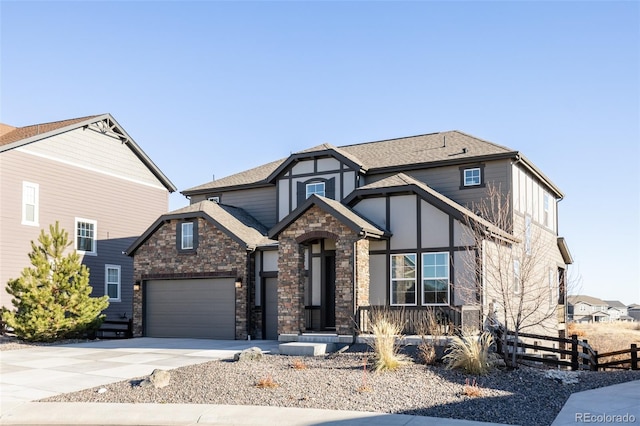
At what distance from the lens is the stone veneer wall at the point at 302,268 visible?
1891cm

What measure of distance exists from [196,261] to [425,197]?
9.39 m

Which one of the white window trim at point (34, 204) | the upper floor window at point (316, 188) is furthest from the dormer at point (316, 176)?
the white window trim at point (34, 204)

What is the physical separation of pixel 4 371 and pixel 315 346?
779cm

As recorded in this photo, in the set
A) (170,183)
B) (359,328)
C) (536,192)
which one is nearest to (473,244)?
(359,328)

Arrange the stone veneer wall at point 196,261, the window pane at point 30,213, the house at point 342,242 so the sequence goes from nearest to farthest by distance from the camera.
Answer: the house at point 342,242, the stone veneer wall at point 196,261, the window pane at point 30,213

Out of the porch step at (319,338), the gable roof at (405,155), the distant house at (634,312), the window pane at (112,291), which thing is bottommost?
the distant house at (634,312)

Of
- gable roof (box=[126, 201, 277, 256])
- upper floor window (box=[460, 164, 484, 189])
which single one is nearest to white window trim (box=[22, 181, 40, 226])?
gable roof (box=[126, 201, 277, 256])

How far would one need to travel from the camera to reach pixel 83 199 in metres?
29.0

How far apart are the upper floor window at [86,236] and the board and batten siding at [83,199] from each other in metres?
0.21

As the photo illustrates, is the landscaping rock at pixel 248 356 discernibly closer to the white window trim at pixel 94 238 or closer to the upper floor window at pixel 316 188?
the upper floor window at pixel 316 188

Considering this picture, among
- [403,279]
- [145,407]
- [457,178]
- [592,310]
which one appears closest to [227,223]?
[403,279]

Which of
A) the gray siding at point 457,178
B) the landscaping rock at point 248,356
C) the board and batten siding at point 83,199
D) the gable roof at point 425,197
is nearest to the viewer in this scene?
the landscaping rock at point 248,356

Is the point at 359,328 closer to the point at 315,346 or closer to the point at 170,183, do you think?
the point at 315,346
